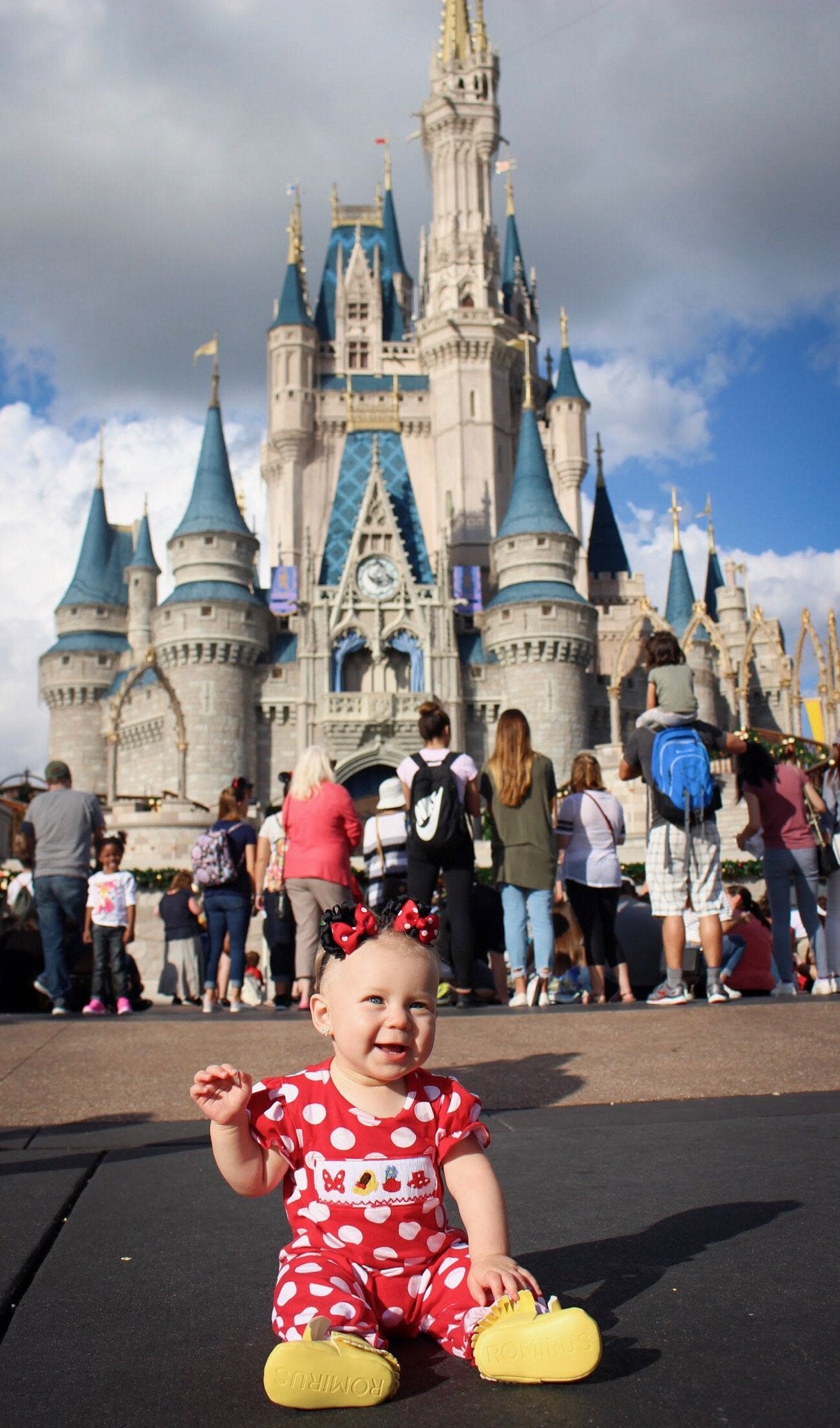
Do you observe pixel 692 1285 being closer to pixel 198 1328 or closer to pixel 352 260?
pixel 198 1328

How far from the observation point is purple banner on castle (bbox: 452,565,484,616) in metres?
41.9

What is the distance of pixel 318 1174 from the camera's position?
7.39 feet

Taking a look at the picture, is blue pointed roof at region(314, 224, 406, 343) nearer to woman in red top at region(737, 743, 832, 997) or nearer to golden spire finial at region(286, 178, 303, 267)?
golden spire finial at region(286, 178, 303, 267)

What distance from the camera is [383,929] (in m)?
2.33

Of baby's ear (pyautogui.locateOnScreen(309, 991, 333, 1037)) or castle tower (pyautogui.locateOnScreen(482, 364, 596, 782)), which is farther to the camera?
castle tower (pyautogui.locateOnScreen(482, 364, 596, 782))

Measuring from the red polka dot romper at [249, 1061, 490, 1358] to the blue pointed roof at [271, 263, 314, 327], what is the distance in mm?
45722

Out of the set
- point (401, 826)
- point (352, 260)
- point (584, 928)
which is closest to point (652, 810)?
point (584, 928)

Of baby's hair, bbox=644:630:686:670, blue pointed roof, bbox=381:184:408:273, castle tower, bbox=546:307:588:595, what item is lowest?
baby's hair, bbox=644:630:686:670

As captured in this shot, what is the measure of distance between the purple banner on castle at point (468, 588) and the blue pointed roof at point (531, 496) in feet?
6.04

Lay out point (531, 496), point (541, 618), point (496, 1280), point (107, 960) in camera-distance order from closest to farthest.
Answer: point (496, 1280) < point (107, 960) < point (541, 618) < point (531, 496)

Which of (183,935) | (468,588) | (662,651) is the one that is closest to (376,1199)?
(662,651)

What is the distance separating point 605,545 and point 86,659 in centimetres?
1897

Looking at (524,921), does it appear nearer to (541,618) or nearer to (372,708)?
(372,708)

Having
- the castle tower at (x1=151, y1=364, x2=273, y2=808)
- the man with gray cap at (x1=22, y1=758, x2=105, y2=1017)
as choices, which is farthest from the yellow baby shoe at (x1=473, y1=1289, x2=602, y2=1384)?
the castle tower at (x1=151, y1=364, x2=273, y2=808)
